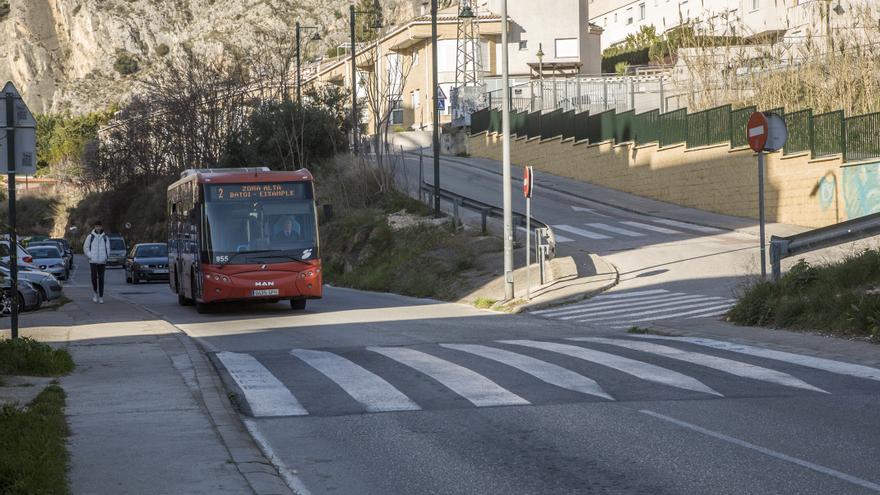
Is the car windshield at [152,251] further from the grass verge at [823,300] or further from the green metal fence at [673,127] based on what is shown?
the grass verge at [823,300]

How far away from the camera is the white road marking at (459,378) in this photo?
1122 centimetres

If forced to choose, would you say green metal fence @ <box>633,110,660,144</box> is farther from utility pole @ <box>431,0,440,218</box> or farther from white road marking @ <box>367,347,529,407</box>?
white road marking @ <box>367,347,529,407</box>

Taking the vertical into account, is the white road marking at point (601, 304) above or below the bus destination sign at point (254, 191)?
below

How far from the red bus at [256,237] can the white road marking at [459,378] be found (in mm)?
9380

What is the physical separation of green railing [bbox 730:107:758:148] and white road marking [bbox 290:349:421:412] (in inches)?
997

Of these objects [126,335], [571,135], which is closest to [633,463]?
[126,335]

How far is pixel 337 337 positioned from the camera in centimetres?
1831

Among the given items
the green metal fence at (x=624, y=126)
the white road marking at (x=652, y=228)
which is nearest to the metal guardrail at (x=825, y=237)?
the white road marking at (x=652, y=228)

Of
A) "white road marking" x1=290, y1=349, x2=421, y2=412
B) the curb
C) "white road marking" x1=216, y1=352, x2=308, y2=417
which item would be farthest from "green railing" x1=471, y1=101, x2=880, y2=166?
the curb

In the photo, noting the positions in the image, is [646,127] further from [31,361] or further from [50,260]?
[31,361]

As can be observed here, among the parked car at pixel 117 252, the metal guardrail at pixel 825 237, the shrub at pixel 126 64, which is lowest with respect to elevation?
the parked car at pixel 117 252

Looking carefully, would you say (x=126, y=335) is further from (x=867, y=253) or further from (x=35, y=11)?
(x=35, y=11)

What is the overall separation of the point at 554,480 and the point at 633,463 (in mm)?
743

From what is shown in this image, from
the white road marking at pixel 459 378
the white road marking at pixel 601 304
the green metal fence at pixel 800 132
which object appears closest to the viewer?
the white road marking at pixel 459 378
